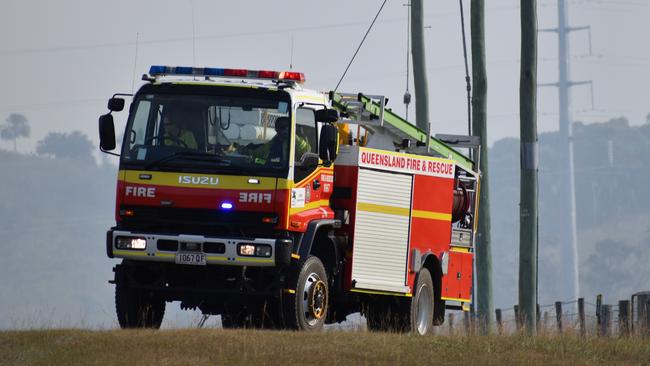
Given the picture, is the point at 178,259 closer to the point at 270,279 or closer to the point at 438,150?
the point at 270,279

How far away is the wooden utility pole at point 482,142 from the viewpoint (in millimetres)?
31016

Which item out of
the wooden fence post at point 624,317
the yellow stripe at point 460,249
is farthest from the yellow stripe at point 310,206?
the wooden fence post at point 624,317

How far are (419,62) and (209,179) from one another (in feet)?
55.7

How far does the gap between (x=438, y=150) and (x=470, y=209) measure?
1.04 meters

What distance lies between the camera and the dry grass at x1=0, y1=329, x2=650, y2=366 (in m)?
15.9

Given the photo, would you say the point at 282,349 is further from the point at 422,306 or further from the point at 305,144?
the point at 422,306

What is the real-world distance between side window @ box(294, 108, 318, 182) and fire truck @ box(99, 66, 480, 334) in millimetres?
19

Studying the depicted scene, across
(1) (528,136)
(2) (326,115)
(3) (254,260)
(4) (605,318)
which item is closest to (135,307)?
(3) (254,260)

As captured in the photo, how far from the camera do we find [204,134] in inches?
731

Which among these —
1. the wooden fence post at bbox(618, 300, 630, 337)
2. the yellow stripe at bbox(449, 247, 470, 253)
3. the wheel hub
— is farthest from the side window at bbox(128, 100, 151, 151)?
the wooden fence post at bbox(618, 300, 630, 337)

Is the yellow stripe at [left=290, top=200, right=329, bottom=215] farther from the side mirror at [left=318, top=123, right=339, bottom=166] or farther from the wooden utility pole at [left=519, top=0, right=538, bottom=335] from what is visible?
the wooden utility pole at [left=519, top=0, right=538, bottom=335]

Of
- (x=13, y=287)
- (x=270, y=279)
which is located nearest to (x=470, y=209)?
(x=270, y=279)

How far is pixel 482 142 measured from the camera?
3069 cm

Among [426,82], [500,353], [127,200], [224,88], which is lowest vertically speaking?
[500,353]
